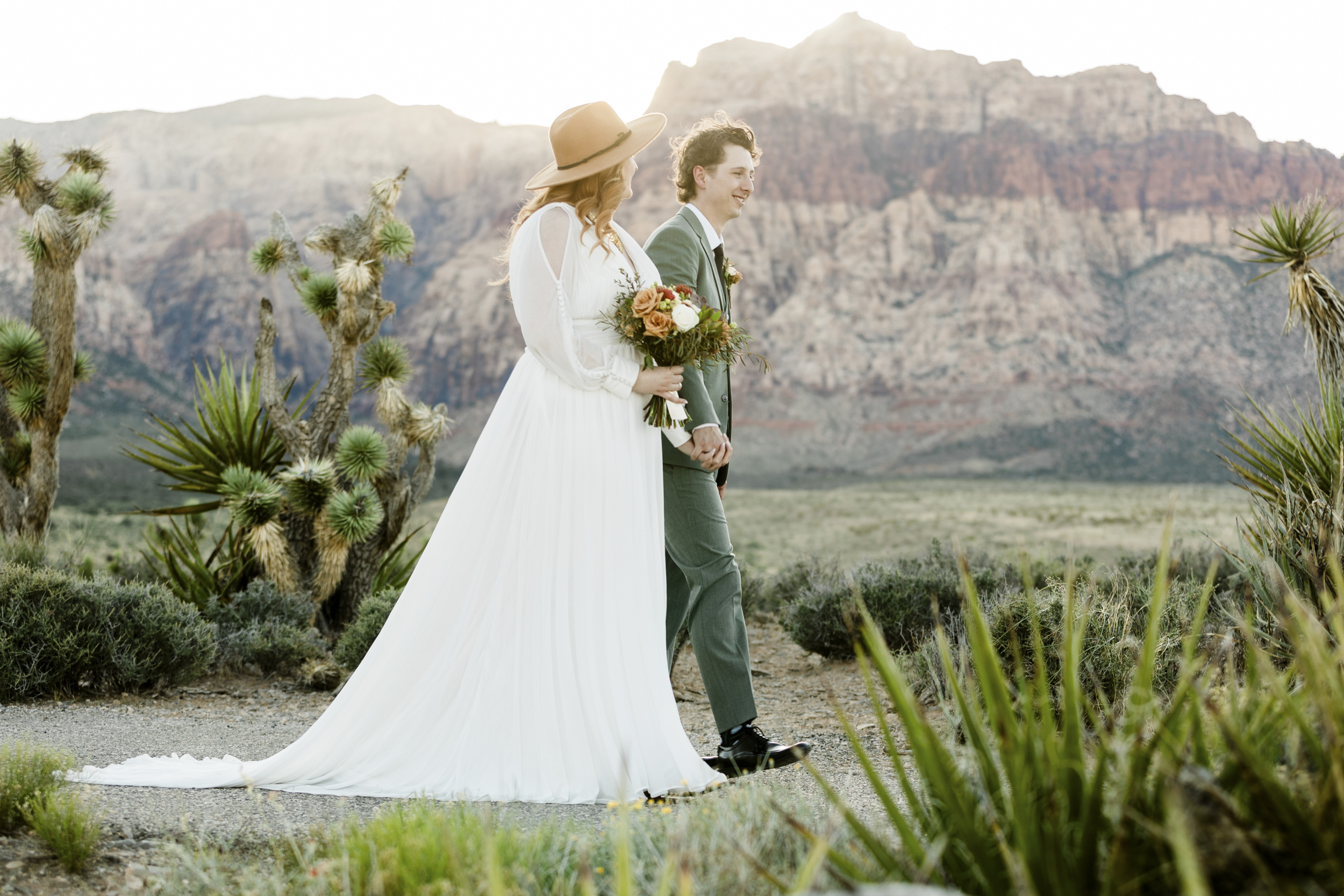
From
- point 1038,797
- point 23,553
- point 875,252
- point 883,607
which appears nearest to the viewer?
point 1038,797

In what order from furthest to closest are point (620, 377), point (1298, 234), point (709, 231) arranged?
1. point (1298, 234)
2. point (709, 231)
3. point (620, 377)

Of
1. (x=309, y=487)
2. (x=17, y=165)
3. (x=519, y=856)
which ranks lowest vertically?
(x=519, y=856)

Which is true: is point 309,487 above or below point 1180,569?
above

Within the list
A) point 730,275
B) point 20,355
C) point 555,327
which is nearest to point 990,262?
point 20,355

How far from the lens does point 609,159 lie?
3674 mm

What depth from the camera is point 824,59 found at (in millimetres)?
98688

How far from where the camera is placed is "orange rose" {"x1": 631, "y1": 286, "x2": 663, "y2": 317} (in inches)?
138

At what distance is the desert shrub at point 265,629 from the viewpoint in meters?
6.77

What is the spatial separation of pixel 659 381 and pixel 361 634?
405cm

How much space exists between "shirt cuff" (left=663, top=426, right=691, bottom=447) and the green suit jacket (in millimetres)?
89

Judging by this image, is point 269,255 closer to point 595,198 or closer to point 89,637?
point 89,637

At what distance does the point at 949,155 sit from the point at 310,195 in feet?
204

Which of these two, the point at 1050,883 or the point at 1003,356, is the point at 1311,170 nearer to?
the point at 1003,356

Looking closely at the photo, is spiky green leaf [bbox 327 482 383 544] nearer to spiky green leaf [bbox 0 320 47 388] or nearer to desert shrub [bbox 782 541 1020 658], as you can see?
desert shrub [bbox 782 541 1020 658]
